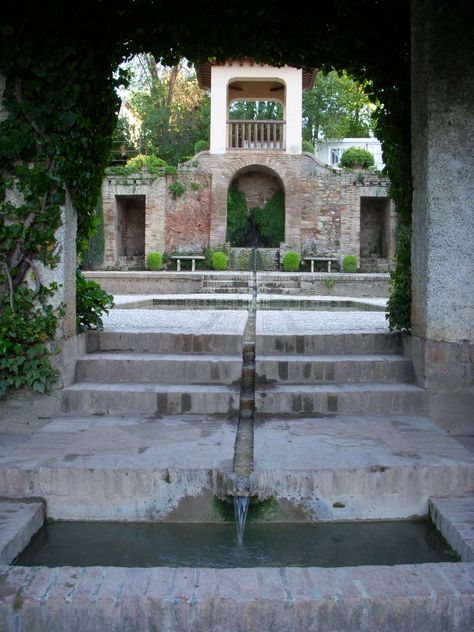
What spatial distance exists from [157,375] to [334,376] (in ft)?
4.47

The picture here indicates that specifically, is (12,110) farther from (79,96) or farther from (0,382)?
(0,382)

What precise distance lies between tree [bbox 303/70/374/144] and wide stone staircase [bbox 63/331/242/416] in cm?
2627

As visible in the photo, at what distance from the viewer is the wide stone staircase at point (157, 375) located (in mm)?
4258

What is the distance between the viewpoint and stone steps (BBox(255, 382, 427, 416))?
4.28 m

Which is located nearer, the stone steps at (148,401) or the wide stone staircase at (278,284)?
the stone steps at (148,401)

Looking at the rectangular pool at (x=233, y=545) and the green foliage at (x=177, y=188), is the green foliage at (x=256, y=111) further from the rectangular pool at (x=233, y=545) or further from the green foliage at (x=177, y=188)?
the rectangular pool at (x=233, y=545)

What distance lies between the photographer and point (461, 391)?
4.18 metres

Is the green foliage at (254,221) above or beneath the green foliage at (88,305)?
above

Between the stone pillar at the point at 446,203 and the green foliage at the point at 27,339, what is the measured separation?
2647mm

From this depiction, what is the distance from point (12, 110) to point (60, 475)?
251cm

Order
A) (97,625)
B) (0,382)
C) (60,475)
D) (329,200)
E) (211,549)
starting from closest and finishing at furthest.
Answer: (97,625)
(211,549)
(60,475)
(0,382)
(329,200)

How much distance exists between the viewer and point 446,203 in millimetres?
4102

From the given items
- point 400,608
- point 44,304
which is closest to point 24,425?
point 44,304

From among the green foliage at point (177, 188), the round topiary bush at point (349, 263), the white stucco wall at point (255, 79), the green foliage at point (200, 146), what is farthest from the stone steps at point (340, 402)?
the green foliage at point (200, 146)
